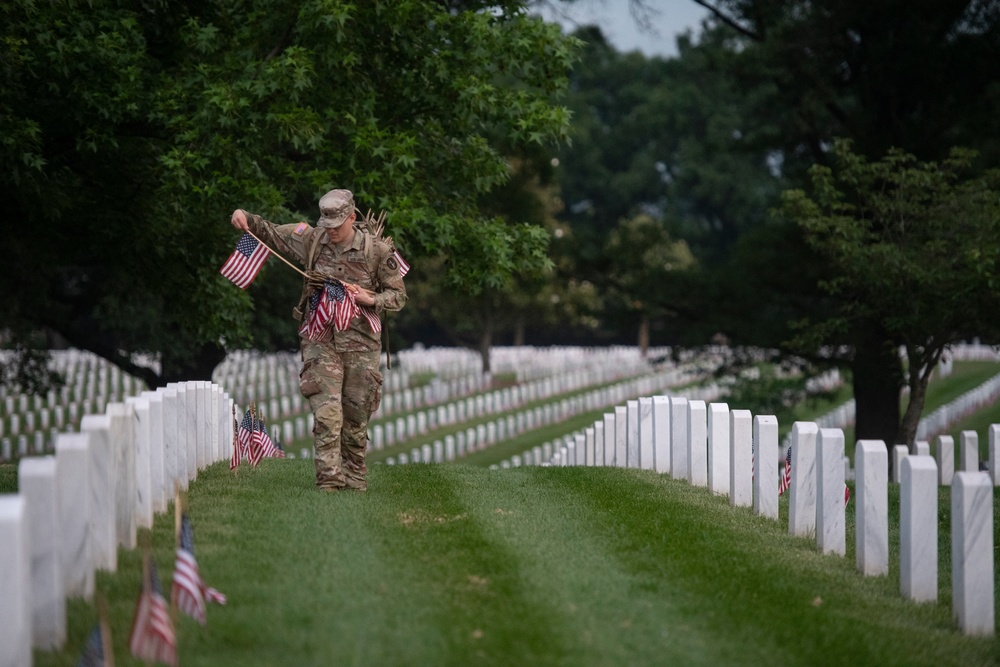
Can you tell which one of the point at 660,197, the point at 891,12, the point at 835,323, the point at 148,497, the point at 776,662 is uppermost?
the point at 660,197

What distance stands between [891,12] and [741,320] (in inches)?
229

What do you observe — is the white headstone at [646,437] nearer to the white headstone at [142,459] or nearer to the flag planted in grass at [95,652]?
the white headstone at [142,459]

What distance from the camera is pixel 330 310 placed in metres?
9.23

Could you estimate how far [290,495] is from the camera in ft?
29.9

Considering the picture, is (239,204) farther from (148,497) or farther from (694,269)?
(694,269)

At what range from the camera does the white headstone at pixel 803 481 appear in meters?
8.39

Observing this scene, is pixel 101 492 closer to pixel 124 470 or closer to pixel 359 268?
pixel 124 470

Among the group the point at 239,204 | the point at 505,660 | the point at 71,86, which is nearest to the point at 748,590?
the point at 505,660

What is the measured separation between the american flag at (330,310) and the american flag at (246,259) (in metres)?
0.64

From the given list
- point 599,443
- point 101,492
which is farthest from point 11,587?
point 599,443

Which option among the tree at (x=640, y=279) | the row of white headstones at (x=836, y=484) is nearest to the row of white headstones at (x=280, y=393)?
the tree at (x=640, y=279)

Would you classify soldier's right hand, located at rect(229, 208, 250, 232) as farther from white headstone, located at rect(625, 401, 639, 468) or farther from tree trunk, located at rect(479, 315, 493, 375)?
tree trunk, located at rect(479, 315, 493, 375)

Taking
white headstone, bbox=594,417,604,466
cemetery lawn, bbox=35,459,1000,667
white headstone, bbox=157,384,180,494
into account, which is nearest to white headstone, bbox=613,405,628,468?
white headstone, bbox=594,417,604,466

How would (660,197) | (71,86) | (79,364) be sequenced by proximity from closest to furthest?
(71,86)
(79,364)
(660,197)
